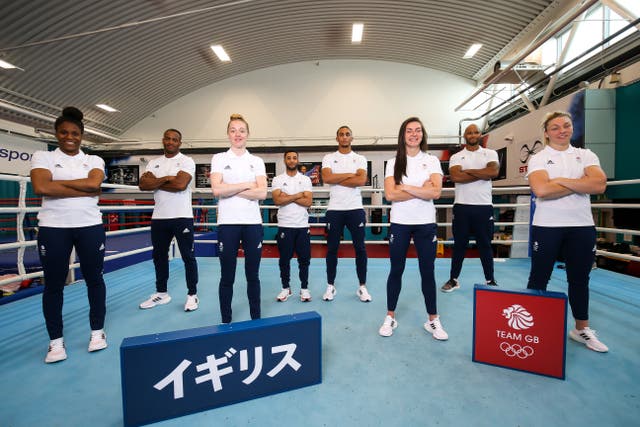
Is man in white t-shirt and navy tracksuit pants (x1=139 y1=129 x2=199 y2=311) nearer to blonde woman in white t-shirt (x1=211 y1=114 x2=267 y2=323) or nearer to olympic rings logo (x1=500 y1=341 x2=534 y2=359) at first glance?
blonde woman in white t-shirt (x1=211 y1=114 x2=267 y2=323)

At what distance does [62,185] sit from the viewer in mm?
1707

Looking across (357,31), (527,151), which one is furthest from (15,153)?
(527,151)

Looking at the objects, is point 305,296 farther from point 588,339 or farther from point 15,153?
point 15,153

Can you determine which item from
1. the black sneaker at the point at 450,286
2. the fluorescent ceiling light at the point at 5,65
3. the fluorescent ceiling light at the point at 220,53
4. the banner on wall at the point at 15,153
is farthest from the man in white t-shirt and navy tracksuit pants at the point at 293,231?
the banner on wall at the point at 15,153

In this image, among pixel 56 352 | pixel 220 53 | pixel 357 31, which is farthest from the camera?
pixel 220 53

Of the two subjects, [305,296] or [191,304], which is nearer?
[191,304]

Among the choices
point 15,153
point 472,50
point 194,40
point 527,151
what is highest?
point 194,40

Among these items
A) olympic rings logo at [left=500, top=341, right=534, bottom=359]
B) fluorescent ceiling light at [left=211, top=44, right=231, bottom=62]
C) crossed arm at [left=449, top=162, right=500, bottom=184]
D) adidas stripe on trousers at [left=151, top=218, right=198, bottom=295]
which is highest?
fluorescent ceiling light at [left=211, top=44, right=231, bottom=62]

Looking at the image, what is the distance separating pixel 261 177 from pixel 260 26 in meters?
8.91

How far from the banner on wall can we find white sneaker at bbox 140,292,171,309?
11448 millimetres

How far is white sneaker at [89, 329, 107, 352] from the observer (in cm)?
178

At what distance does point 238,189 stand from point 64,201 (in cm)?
103

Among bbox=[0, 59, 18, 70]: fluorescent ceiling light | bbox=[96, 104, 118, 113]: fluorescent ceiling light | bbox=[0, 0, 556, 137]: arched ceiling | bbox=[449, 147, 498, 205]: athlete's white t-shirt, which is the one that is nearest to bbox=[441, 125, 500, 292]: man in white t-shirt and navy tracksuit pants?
bbox=[449, 147, 498, 205]: athlete's white t-shirt

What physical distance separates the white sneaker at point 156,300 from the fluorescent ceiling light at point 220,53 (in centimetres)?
923
